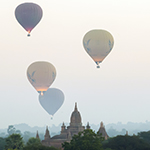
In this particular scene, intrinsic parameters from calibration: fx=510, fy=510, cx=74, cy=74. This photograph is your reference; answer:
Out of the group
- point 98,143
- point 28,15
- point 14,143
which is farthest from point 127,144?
point 28,15

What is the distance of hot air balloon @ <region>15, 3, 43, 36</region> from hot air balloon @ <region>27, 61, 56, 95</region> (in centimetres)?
1285

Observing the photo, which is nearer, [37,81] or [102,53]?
[102,53]

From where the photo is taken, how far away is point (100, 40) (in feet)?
306

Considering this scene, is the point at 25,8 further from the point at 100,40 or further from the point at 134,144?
the point at 134,144

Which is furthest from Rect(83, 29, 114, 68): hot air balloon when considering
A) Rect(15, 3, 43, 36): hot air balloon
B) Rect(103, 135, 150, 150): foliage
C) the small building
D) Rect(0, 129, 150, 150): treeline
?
the small building

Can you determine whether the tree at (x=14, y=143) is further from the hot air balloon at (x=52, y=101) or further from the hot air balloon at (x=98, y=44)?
the hot air balloon at (x=52, y=101)

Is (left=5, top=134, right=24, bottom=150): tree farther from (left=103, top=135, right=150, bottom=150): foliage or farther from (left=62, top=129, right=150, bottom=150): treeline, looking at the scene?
(left=103, top=135, right=150, bottom=150): foliage

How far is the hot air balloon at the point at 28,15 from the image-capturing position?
3752 inches

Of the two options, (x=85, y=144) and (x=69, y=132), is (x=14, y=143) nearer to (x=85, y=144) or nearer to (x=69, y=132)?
(x=85, y=144)

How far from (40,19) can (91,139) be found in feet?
93.8

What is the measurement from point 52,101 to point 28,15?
124ft

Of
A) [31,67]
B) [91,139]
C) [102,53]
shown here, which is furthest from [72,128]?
[91,139]

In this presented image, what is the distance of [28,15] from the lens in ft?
313

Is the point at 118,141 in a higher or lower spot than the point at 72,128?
lower
